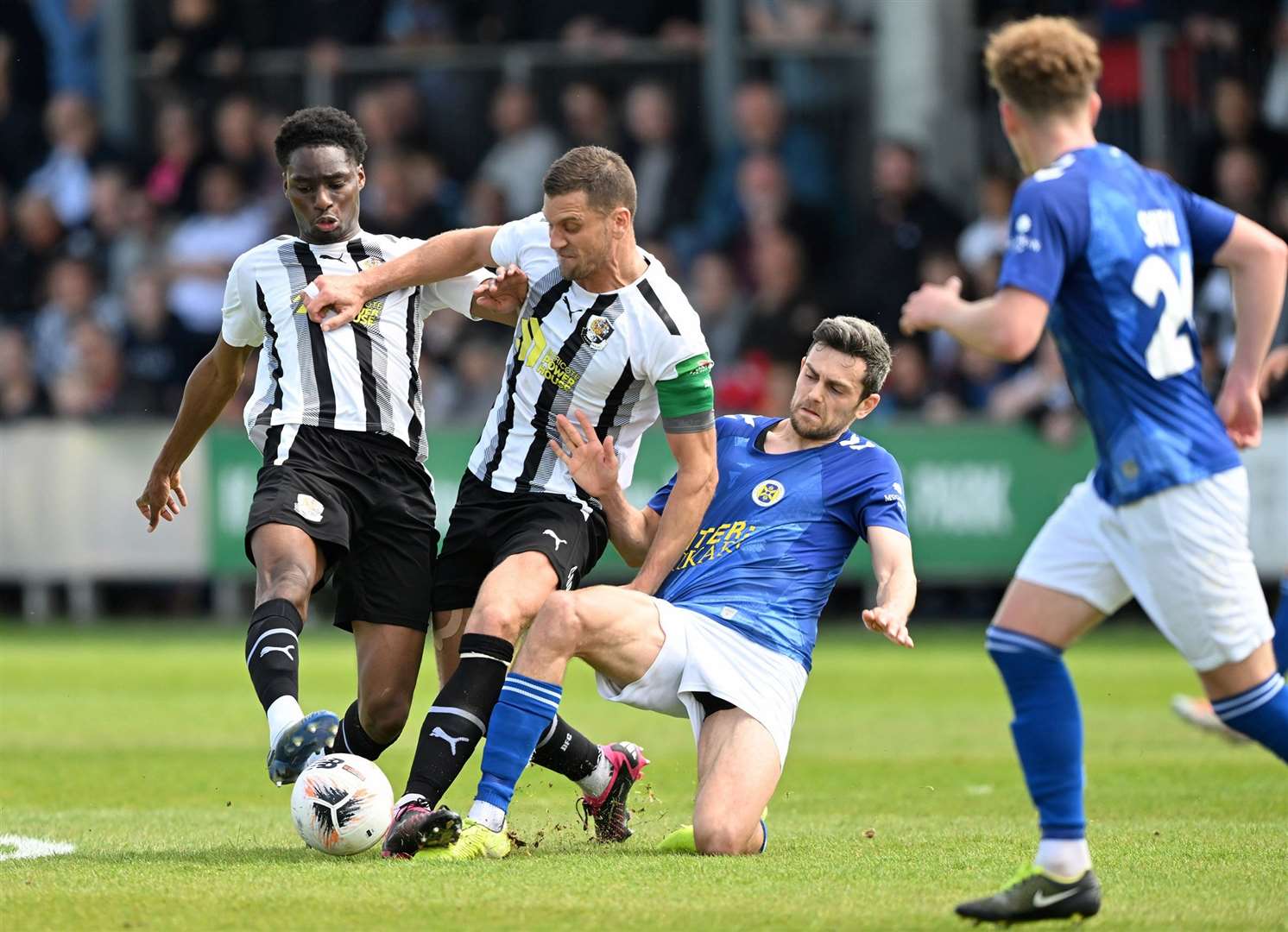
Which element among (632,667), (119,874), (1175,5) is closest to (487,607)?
(632,667)

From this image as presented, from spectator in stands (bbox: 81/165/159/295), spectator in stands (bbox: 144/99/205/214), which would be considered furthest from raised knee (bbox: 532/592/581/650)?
spectator in stands (bbox: 81/165/159/295)

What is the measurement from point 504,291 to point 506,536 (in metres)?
0.82

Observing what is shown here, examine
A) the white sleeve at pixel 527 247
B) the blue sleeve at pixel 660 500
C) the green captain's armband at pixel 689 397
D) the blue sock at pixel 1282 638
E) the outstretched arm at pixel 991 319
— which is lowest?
the blue sock at pixel 1282 638

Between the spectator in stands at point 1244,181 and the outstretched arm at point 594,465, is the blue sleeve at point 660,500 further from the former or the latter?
the spectator in stands at point 1244,181

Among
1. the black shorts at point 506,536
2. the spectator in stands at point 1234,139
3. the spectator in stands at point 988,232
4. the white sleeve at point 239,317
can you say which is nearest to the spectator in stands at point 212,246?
the spectator in stands at point 988,232

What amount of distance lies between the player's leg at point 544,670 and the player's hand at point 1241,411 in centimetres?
199

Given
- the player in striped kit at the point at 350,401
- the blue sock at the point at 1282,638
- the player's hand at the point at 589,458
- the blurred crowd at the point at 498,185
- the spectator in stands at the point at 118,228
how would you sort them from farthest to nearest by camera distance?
the spectator in stands at the point at 118,228
the blurred crowd at the point at 498,185
the blue sock at the point at 1282,638
the player in striped kit at the point at 350,401
the player's hand at the point at 589,458

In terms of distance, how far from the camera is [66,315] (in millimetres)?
18250

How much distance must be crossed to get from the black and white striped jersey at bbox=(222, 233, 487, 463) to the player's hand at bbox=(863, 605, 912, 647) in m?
2.06

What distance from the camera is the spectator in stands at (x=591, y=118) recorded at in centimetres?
1761

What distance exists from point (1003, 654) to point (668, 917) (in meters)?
1.07

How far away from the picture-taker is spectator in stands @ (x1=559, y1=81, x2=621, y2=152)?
693 inches

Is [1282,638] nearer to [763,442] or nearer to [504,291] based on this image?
[763,442]

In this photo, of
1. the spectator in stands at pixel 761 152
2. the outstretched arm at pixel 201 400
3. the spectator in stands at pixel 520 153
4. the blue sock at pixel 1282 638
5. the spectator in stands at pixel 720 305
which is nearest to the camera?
the outstretched arm at pixel 201 400
